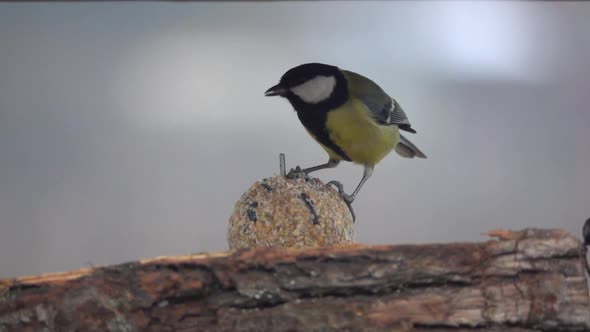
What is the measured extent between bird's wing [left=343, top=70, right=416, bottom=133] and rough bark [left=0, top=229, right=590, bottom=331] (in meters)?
0.77

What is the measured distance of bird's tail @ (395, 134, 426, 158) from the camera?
1877mm

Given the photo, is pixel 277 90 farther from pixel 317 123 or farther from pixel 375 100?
pixel 375 100

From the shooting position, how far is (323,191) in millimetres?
1191

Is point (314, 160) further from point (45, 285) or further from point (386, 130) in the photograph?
point (45, 285)

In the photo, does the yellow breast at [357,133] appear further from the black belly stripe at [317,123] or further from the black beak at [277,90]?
the black beak at [277,90]

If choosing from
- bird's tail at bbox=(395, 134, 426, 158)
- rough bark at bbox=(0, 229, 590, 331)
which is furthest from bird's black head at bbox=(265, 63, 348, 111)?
rough bark at bbox=(0, 229, 590, 331)

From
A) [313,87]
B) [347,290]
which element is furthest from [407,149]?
[347,290]

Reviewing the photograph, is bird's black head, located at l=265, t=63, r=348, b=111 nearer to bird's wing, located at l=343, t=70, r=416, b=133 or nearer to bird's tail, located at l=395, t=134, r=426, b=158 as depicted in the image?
bird's wing, located at l=343, t=70, r=416, b=133

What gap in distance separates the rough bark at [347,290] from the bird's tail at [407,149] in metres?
1.03

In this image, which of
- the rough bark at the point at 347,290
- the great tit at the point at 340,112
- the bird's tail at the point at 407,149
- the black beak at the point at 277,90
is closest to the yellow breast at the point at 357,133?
the great tit at the point at 340,112

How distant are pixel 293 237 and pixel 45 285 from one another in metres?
0.40

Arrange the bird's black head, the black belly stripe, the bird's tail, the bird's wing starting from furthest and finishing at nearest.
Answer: the bird's tail < the bird's wing < the black belly stripe < the bird's black head

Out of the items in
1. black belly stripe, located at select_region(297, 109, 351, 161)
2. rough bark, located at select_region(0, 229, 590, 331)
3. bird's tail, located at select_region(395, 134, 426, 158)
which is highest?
black belly stripe, located at select_region(297, 109, 351, 161)

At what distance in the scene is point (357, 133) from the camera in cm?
151
